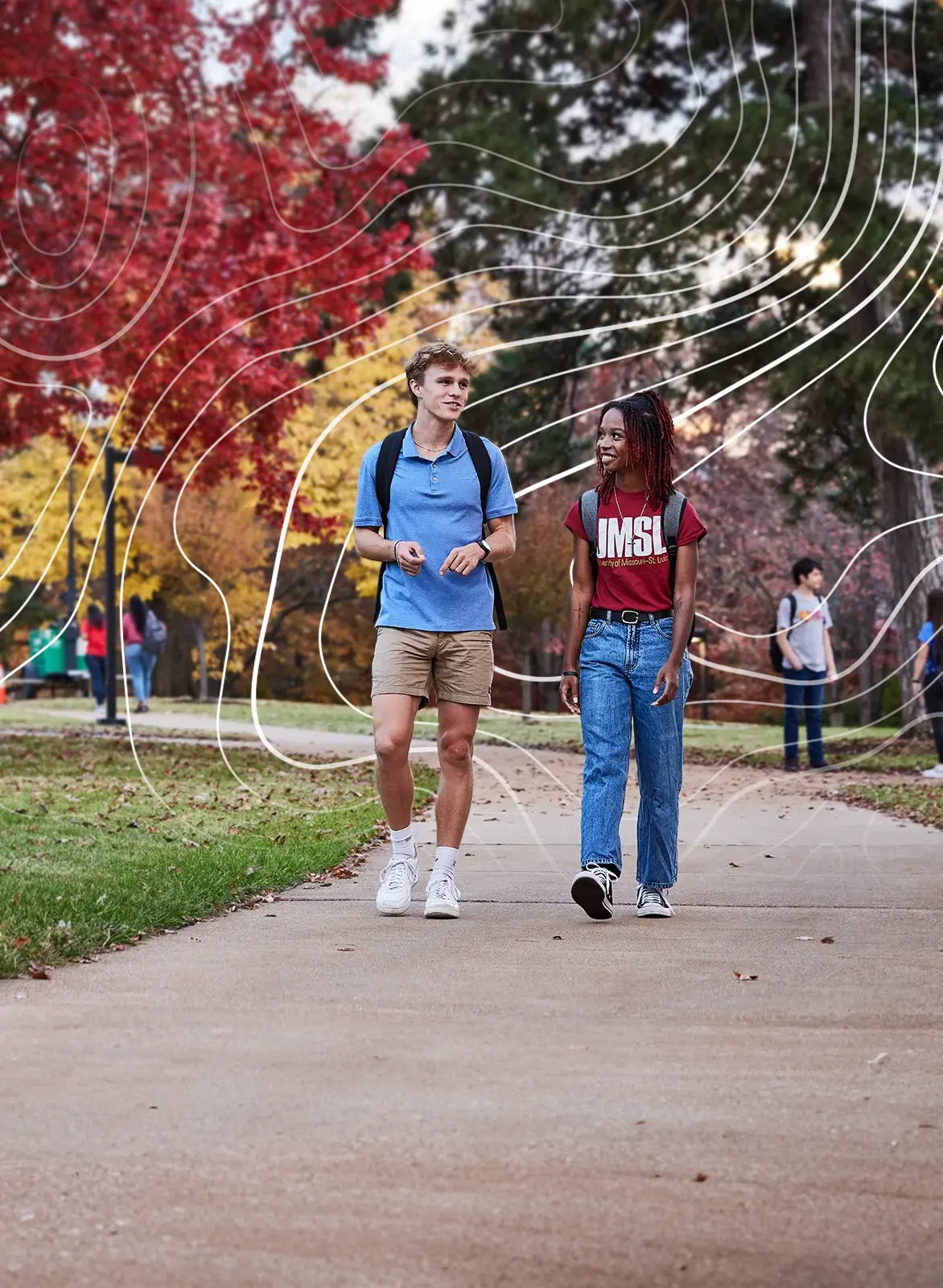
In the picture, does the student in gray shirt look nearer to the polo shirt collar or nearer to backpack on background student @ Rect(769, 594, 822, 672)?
backpack on background student @ Rect(769, 594, 822, 672)

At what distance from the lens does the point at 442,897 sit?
6.40 m

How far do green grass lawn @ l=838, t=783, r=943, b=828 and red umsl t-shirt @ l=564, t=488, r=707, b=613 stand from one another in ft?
13.5

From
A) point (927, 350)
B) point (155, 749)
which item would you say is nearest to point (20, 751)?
point (155, 749)

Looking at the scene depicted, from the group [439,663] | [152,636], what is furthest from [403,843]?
[152,636]

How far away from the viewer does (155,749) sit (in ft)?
51.8

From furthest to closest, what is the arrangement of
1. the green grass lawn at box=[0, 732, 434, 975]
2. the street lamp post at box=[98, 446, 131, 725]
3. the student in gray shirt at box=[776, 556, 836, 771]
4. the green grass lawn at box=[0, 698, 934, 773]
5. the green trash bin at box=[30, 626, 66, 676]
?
the green trash bin at box=[30, 626, 66, 676] → the street lamp post at box=[98, 446, 131, 725] → the green grass lawn at box=[0, 698, 934, 773] → the student in gray shirt at box=[776, 556, 836, 771] → the green grass lawn at box=[0, 732, 434, 975]

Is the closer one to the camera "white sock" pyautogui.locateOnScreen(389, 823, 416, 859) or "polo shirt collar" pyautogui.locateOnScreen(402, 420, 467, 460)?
"polo shirt collar" pyautogui.locateOnScreen(402, 420, 467, 460)

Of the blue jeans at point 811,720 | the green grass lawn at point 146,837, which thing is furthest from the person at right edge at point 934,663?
the green grass lawn at point 146,837

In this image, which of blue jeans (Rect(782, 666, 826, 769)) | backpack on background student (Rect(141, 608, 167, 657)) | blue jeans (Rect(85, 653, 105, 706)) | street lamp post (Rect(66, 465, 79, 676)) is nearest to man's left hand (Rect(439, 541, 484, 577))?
blue jeans (Rect(782, 666, 826, 769))

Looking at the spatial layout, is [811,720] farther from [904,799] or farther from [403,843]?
[403,843]

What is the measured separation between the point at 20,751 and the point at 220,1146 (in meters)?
12.1

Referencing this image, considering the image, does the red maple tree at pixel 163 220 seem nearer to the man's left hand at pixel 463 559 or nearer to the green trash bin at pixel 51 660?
the man's left hand at pixel 463 559

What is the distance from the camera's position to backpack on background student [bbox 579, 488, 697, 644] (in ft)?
21.0

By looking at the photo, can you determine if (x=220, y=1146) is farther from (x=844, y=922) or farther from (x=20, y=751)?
(x=20, y=751)
